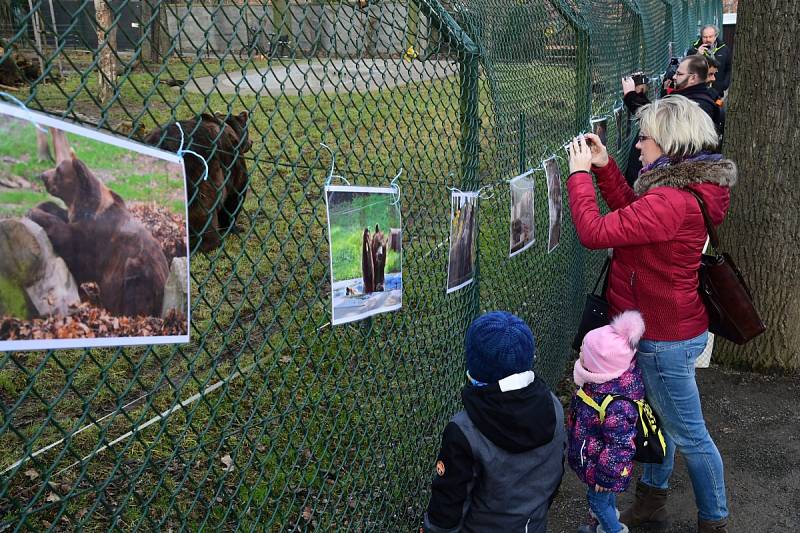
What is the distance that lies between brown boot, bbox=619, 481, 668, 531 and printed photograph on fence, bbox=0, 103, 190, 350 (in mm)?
2835

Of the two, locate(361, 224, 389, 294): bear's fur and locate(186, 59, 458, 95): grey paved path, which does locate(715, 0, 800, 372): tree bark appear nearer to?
locate(186, 59, 458, 95): grey paved path

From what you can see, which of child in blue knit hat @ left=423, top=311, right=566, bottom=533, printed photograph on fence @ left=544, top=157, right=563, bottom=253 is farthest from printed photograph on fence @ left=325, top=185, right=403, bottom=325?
printed photograph on fence @ left=544, top=157, right=563, bottom=253

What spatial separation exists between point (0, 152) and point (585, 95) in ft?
14.4

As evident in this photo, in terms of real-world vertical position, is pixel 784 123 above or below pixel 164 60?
below

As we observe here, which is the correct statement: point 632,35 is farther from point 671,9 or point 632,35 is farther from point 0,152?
point 0,152

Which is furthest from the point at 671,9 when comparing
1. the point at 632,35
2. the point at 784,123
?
the point at 784,123

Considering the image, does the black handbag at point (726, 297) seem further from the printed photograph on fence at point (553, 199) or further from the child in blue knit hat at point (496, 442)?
the child in blue knit hat at point (496, 442)

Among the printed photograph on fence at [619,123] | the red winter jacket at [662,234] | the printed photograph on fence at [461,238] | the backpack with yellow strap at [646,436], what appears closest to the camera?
the printed photograph on fence at [461,238]

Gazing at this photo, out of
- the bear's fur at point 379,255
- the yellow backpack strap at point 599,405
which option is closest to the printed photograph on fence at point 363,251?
the bear's fur at point 379,255

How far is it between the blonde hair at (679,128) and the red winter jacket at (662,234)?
9 cm

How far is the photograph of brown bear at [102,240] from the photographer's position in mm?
1402

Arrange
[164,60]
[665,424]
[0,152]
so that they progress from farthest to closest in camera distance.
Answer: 1. [665,424]
2. [164,60]
3. [0,152]

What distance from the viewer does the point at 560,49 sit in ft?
16.8

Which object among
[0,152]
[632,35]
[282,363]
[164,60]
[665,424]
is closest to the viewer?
[0,152]
